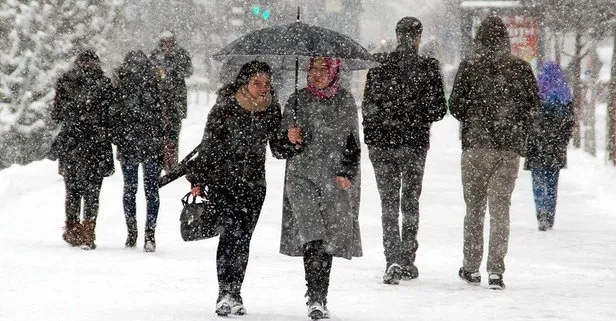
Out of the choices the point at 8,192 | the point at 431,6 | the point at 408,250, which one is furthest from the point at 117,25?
the point at 431,6

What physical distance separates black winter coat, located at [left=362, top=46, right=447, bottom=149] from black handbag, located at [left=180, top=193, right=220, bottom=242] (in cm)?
199

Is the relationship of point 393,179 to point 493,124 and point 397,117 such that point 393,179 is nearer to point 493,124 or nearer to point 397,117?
point 397,117

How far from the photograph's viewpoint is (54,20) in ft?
90.8

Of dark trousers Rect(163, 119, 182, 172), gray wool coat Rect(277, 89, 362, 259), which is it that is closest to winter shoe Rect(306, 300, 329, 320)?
gray wool coat Rect(277, 89, 362, 259)

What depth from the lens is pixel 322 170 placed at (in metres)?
7.23

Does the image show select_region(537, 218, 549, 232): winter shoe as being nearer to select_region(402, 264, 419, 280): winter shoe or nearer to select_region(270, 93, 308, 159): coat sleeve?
select_region(402, 264, 419, 280): winter shoe

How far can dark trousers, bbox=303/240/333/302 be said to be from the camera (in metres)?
7.09

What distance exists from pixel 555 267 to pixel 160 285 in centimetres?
366

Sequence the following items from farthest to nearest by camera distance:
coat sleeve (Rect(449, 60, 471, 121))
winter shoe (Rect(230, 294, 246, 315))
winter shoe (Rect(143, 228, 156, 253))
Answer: winter shoe (Rect(143, 228, 156, 253)) → coat sleeve (Rect(449, 60, 471, 121)) → winter shoe (Rect(230, 294, 246, 315))

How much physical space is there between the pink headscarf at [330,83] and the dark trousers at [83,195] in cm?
449

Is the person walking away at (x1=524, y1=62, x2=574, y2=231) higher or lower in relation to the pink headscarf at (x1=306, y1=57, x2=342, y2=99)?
lower

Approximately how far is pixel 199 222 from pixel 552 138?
7.30m

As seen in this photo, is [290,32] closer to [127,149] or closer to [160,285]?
[160,285]

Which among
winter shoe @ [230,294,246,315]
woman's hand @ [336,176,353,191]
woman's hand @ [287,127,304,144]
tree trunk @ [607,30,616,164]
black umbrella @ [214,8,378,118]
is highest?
black umbrella @ [214,8,378,118]
